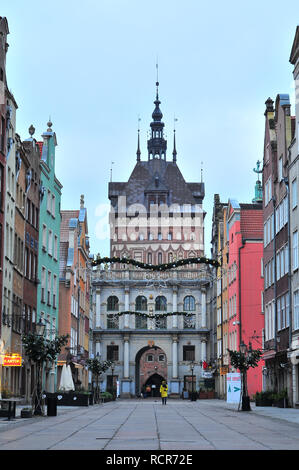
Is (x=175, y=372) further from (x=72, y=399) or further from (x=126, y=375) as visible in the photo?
(x=72, y=399)

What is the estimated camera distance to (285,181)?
52250 millimetres

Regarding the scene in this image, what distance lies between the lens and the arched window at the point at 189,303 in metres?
124

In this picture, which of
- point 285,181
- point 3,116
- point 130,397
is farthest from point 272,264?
point 130,397

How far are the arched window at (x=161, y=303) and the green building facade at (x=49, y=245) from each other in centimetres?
5472

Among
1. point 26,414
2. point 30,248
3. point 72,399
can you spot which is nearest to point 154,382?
point 72,399

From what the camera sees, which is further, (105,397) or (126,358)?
(126,358)

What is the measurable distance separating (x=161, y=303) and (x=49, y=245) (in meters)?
60.0

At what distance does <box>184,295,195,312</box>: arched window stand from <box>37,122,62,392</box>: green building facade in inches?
2137

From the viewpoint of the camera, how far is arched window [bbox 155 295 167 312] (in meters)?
126

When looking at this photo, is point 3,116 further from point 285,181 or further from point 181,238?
point 181,238

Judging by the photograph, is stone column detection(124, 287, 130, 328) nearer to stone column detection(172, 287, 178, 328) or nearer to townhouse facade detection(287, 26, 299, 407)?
stone column detection(172, 287, 178, 328)

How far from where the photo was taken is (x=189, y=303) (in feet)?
410

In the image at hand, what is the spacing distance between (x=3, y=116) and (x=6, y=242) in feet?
22.5

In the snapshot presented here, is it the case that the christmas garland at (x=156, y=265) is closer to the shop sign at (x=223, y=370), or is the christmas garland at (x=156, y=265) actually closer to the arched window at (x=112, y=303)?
the shop sign at (x=223, y=370)
